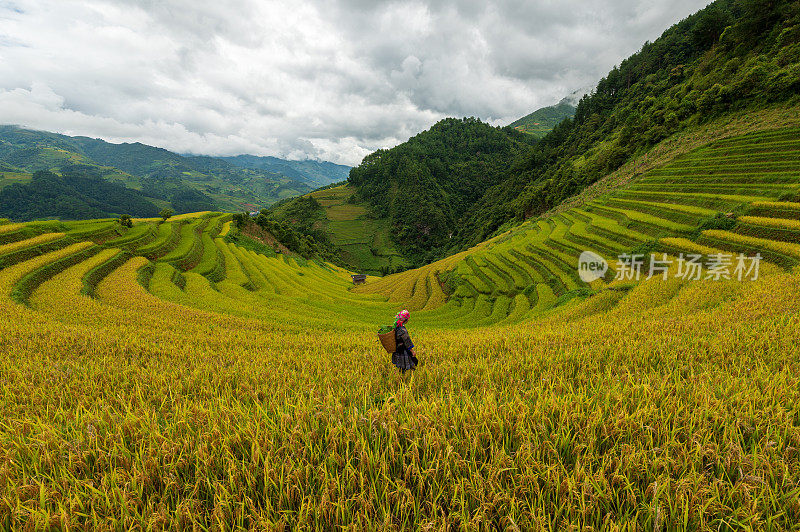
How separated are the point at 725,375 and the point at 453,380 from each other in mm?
3476

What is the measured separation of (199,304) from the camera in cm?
1493

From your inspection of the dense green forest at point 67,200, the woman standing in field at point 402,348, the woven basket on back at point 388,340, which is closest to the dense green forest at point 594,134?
the woman standing in field at point 402,348

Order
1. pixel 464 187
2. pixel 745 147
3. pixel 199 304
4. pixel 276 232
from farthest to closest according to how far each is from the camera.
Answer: pixel 464 187 → pixel 276 232 → pixel 745 147 → pixel 199 304

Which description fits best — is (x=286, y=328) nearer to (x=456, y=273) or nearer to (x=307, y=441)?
(x=307, y=441)

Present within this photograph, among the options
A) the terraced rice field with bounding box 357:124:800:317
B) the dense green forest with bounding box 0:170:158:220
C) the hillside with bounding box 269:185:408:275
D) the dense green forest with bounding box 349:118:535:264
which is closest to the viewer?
the terraced rice field with bounding box 357:124:800:317

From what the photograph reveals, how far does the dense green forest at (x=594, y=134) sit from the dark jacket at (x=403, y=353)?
39.3 m

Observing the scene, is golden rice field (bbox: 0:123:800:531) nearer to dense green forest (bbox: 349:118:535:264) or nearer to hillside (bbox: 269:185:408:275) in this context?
hillside (bbox: 269:185:408:275)

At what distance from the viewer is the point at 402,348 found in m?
4.55

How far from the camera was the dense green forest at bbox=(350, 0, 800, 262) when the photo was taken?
2947cm

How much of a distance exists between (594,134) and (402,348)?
81035 mm

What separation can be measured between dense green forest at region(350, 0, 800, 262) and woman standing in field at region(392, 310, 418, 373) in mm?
39217

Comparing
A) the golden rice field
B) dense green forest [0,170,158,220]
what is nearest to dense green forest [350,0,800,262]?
the golden rice field

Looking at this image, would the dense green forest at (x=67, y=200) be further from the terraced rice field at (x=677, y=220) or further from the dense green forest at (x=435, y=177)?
the terraced rice field at (x=677, y=220)

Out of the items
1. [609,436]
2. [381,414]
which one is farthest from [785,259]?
[381,414]
